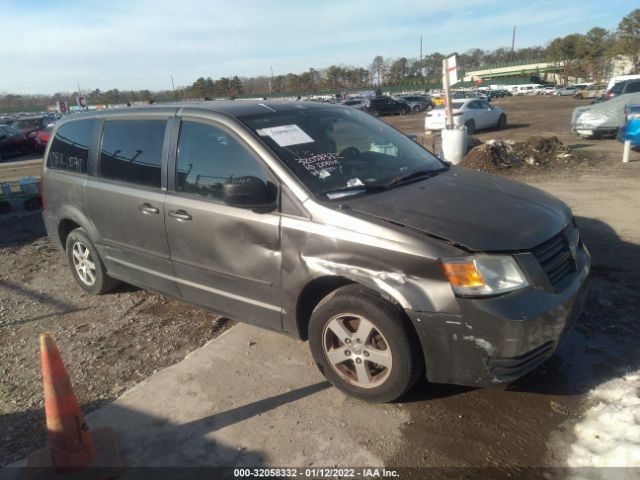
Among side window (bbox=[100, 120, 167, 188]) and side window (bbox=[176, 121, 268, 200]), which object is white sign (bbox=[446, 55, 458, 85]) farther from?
side window (bbox=[176, 121, 268, 200])

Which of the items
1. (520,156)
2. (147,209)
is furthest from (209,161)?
(520,156)

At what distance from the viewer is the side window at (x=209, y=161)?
3.31 m

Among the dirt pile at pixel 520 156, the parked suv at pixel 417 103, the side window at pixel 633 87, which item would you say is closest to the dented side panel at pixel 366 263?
the dirt pile at pixel 520 156

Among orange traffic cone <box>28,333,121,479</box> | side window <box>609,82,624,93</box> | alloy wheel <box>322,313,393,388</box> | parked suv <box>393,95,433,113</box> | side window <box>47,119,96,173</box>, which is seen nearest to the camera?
orange traffic cone <box>28,333,121,479</box>

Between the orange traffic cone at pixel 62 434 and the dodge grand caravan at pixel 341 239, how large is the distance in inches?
49.9

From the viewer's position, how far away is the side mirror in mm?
2992

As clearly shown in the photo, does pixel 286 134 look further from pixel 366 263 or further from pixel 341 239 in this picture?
pixel 366 263

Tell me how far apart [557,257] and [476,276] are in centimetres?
70

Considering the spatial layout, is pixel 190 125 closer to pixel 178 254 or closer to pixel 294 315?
pixel 178 254

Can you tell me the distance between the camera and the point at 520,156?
35.7 feet

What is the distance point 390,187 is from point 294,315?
1.10 m

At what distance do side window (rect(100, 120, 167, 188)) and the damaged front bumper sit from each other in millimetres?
2444

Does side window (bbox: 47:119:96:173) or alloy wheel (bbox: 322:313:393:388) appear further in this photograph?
side window (bbox: 47:119:96:173)

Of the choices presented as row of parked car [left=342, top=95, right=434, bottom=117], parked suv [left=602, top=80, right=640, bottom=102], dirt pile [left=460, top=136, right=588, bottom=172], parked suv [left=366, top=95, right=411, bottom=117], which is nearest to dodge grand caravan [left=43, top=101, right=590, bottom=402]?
dirt pile [left=460, top=136, right=588, bottom=172]
